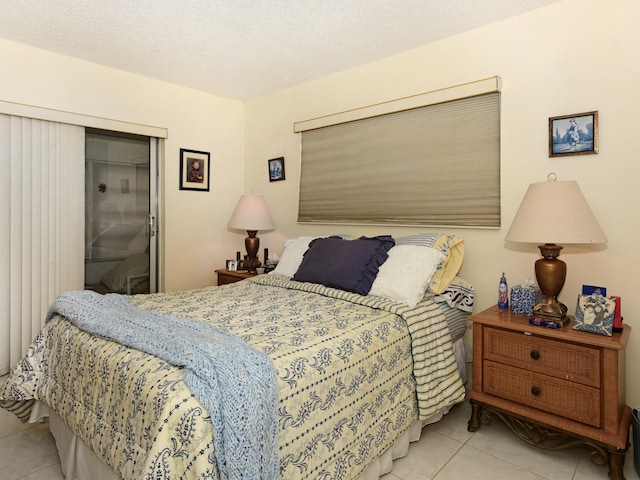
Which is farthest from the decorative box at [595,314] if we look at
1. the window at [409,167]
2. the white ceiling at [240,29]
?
the white ceiling at [240,29]

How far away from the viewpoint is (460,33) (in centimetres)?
262

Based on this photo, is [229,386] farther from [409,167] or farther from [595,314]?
[409,167]

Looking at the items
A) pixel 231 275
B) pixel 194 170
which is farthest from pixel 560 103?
pixel 194 170

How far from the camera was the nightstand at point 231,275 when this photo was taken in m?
3.49

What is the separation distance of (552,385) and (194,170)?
3391mm

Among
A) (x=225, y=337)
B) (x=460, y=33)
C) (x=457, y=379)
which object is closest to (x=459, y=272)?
(x=457, y=379)

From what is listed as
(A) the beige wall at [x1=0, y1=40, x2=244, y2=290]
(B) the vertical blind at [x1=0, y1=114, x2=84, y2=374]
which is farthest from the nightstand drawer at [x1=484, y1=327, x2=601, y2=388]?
(B) the vertical blind at [x1=0, y1=114, x2=84, y2=374]

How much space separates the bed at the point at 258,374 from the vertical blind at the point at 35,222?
4.16 feet

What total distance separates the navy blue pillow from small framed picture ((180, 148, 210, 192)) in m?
1.76

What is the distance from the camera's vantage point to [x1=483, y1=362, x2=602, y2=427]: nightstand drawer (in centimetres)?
180

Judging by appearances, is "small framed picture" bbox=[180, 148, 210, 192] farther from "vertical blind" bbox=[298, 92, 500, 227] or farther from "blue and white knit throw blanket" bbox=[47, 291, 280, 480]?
"blue and white knit throw blanket" bbox=[47, 291, 280, 480]

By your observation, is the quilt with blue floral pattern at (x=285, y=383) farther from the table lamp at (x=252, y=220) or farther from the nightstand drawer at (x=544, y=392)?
the table lamp at (x=252, y=220)

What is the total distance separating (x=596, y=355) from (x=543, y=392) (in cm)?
32

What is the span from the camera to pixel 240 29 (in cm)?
259
